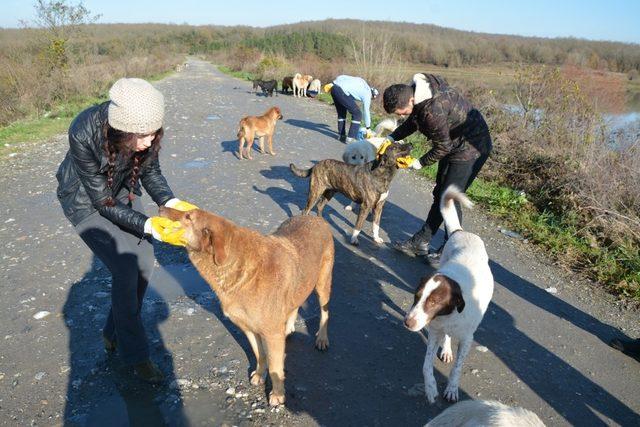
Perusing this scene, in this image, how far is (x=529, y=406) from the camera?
332cm

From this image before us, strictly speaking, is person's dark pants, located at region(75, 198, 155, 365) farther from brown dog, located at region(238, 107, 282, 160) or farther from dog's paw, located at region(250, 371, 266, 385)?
brown dog, located at region(238, 107, 282, 160)

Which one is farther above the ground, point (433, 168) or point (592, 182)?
point (592, 182)

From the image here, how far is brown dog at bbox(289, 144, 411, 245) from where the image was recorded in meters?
5.91

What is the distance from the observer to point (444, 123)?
4.85 metres

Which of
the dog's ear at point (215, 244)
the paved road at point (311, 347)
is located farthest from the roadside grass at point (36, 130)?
the dog's ear at point (215, 244)

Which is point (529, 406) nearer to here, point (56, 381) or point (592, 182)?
point (56, 381)

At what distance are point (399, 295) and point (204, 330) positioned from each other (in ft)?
7.44

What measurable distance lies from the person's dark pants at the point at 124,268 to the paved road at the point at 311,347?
1.26ft

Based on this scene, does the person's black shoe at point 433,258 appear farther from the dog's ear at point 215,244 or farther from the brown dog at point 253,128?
the brown dog at point 253,128

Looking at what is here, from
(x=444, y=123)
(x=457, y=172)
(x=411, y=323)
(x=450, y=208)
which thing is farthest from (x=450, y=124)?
(x=411, y=323)

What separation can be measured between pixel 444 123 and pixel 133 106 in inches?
139

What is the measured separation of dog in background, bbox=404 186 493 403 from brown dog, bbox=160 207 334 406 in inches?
37.7

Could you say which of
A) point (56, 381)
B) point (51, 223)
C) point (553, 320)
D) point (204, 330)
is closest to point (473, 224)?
point (553, 320)

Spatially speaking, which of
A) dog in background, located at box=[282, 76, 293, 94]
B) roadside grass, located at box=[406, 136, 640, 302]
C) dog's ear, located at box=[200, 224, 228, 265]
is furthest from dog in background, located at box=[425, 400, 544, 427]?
dog in background, located at box=[282, 76, 293, 94]
